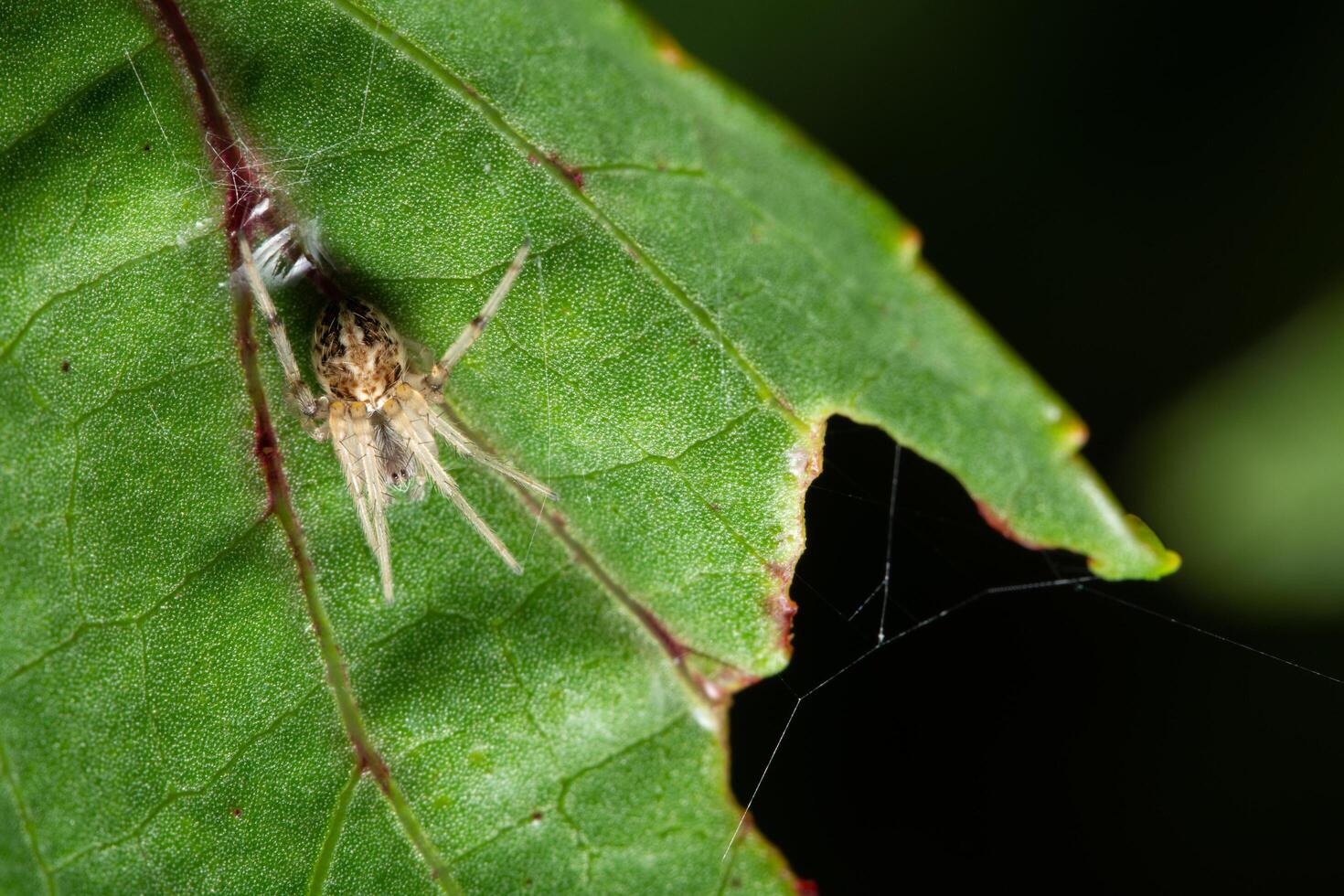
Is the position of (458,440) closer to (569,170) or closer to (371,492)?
Result: (371,492)

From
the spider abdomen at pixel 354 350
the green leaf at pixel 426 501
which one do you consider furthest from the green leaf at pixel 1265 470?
the spider abdomen at pixel 354 350

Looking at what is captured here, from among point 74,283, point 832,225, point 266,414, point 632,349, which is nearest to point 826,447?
point 632,349

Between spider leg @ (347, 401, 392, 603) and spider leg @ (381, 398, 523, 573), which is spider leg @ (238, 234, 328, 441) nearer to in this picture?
spider leg @ (347, 401, 392, 603)

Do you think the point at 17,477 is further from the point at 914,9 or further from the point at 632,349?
the point at 914,9

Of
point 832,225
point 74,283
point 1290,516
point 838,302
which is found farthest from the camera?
point 1290,516

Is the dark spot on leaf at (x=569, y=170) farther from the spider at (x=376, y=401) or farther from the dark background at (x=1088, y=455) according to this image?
the dark background at (x=1088, y=455)

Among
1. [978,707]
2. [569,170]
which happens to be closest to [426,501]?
[569,170]
